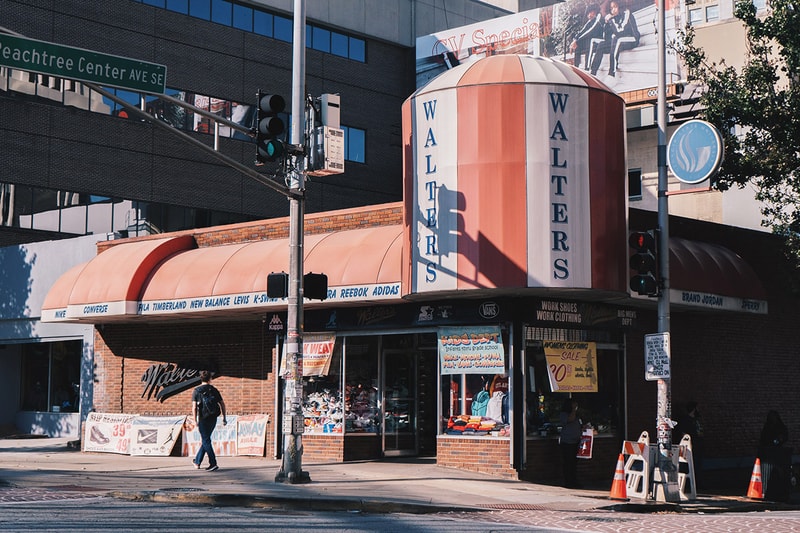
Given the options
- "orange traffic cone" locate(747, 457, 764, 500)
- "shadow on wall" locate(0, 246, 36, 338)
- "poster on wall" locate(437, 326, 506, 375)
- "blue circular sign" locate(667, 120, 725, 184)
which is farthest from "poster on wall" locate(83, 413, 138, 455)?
"blue circular sign" locate(667, 120, 725, 184)

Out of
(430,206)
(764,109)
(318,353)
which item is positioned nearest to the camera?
(430,206)

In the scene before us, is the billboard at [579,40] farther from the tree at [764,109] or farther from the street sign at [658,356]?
the street sign at [658,356]

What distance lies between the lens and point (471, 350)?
20.2 m

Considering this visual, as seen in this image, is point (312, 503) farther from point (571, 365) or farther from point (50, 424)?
point (50, 424)

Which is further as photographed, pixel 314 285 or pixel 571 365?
pixel 571 365

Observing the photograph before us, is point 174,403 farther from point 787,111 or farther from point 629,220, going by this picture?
point 787,111

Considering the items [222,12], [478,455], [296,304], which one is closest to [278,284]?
[296,304]

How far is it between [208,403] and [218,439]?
456 cm

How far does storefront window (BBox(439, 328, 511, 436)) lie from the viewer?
19.9 m

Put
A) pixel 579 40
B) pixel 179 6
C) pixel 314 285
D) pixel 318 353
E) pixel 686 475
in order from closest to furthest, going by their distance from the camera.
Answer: pixel 314 285 < pixel 686 475 < pixel 318 353 < pixel 179 6 < pixel 579 40

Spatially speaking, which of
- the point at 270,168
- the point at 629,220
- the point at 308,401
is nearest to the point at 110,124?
the point at 270,168

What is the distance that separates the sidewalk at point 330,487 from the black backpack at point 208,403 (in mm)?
1078

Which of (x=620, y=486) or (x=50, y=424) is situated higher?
(x=50, y=424)

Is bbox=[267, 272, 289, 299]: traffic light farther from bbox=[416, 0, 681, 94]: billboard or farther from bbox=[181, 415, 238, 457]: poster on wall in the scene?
bbox=[416, 0, 681, 94]: billboard
